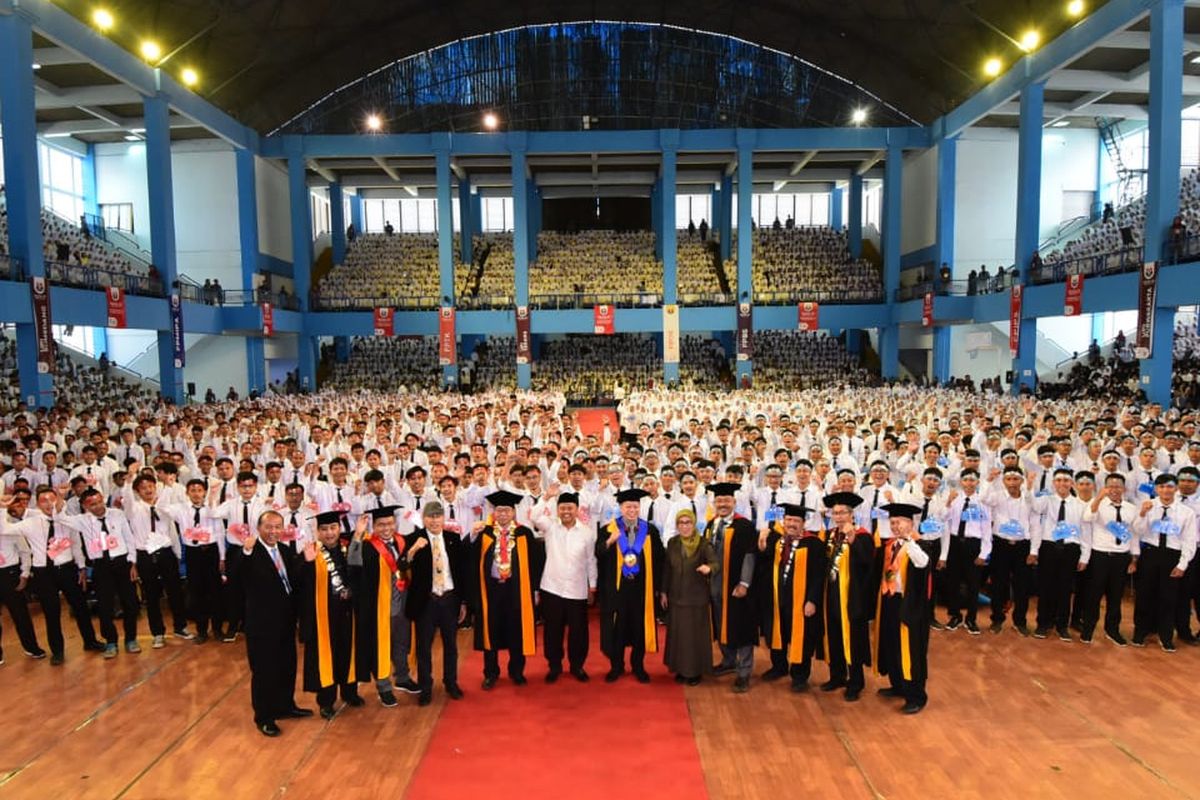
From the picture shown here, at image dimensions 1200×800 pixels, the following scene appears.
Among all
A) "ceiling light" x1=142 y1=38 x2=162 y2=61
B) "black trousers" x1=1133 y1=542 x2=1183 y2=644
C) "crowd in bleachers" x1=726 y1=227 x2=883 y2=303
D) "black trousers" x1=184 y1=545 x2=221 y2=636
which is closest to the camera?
"black trousers" x1=1133 y1=542 x2=1183 y2=644

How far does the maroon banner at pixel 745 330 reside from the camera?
29234 mm

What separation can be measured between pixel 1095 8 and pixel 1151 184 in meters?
5.72

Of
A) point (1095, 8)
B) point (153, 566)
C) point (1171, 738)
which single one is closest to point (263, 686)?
point (153, 566)

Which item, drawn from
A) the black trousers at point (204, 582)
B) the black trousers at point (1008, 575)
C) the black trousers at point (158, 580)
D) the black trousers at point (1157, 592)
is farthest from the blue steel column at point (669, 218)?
the black trousers at point (158, 580)

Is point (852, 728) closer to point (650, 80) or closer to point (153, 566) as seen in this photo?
point (153, 566)

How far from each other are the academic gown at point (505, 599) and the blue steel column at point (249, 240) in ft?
84.5

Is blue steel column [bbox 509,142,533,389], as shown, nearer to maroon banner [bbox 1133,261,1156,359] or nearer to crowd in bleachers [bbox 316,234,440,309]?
crowd in bleachers [bbox 316,234,440,309]

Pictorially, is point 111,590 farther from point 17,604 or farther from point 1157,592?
point 1157,592

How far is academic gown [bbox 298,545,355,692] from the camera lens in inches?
230

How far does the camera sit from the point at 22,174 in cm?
1759

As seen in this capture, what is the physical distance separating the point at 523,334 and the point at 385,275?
10020mm

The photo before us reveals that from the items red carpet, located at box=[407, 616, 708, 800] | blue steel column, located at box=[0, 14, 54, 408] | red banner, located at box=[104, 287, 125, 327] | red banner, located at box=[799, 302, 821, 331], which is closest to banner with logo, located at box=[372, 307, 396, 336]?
red banner, located at box=[104, 287, 125, 327]

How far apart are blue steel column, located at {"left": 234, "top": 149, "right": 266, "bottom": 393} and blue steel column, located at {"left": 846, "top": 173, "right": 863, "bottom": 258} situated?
85.5ft

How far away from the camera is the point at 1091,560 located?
7363 millimetres
